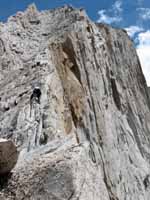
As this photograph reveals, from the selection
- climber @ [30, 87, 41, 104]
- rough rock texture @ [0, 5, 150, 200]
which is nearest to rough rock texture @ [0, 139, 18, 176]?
rough rock texture @ [0, 5, 150, 200]

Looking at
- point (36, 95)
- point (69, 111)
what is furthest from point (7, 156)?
point (69, 111)

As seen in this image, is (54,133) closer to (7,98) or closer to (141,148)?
(7,98)

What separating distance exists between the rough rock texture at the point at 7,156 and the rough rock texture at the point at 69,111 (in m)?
0.05

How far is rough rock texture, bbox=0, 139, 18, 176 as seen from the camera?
8.94ft

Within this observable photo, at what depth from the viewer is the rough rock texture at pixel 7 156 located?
2.73m

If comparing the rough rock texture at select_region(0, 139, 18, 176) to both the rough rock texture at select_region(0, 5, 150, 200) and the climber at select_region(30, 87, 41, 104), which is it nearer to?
the rough rock texture at select_region(0, 5, 150, 200)

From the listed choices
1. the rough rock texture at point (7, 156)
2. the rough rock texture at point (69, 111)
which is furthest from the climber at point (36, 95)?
the rough rock texture at point (7, 156)

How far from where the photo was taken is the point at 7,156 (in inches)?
108

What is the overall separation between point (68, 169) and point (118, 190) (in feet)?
28.6

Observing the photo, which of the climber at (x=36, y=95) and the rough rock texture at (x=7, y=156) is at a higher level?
the climber at (x=36, y=95)

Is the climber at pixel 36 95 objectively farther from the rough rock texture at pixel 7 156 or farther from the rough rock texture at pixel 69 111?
the rough rock texture at pixel 7 156

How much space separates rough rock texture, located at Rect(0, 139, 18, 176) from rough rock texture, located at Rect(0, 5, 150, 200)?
0.17 ft

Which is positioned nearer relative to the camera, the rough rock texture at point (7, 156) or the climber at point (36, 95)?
the rough rock texture at point (7, 156)

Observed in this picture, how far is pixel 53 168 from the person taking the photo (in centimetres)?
264
